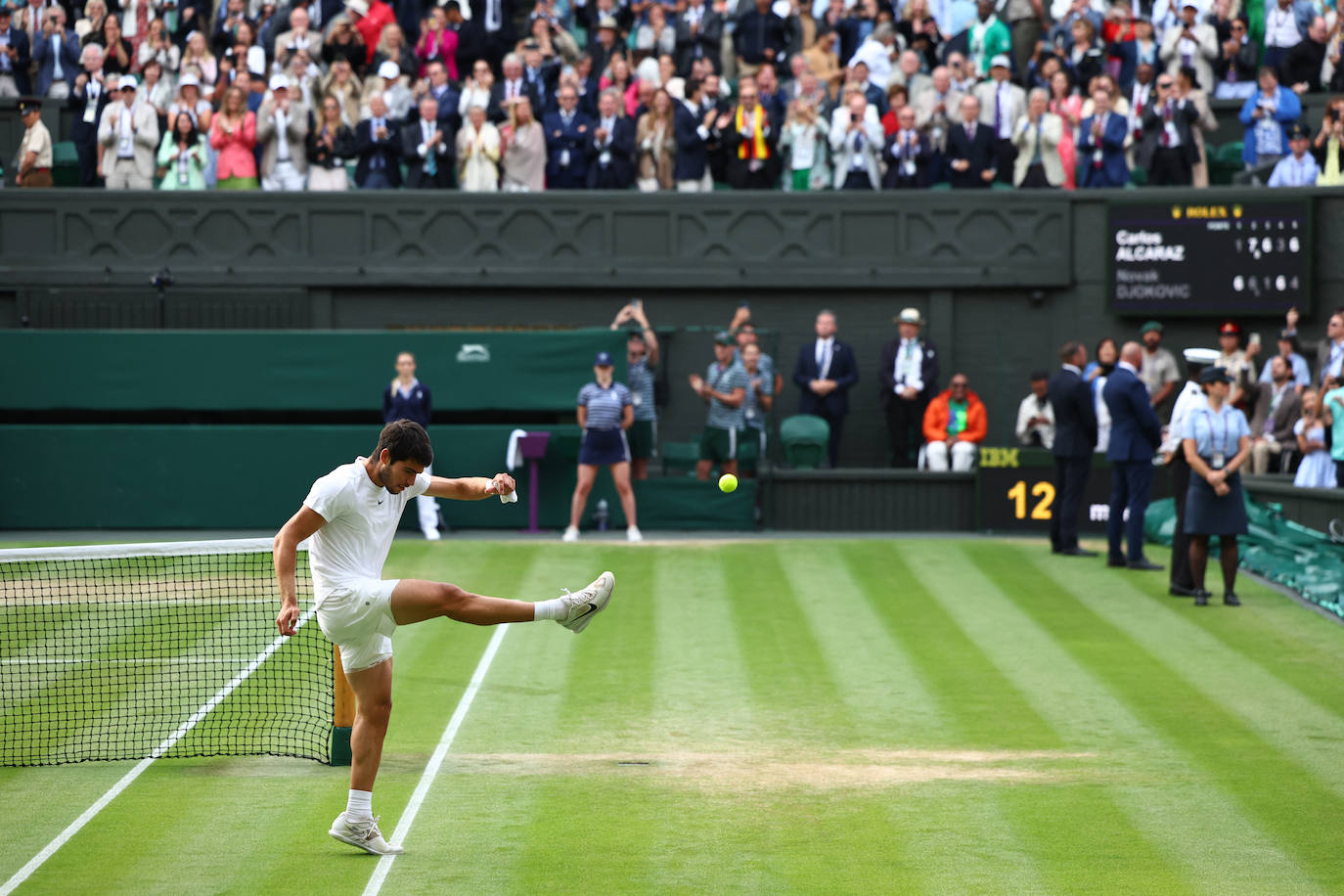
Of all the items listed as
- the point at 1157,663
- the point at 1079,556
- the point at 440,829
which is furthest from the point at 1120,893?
the point at 1079,556

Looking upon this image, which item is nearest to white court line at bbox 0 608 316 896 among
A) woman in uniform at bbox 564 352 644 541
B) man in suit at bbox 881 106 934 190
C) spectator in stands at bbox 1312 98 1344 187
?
woman in uniform at bbox 564 352 644 541

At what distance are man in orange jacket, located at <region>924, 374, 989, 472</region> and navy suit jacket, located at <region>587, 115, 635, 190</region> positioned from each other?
5516mm

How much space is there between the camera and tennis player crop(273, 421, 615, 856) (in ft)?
24.6

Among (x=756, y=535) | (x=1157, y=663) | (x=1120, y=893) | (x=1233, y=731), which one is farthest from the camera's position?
(x=756, y=535)

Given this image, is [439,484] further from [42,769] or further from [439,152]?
[439,152]

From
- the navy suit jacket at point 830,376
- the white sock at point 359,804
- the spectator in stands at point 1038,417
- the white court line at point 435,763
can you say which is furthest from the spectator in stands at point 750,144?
the white sock at point 359,804

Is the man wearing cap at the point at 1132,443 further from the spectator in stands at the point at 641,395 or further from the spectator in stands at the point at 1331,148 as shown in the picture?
the spectator in stands at the point at 1331,148

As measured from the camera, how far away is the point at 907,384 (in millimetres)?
22531

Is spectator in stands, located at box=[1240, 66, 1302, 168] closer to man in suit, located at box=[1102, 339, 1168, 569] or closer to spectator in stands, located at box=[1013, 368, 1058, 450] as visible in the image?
spectator in stands, located at box=[1013, 368, 1058, 450]

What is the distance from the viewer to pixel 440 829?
27.0ft

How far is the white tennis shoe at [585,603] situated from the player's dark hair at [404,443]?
3.40 feet

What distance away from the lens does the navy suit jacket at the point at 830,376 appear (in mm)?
22391

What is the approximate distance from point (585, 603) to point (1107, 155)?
684 inches

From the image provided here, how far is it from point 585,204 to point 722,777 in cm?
1527
